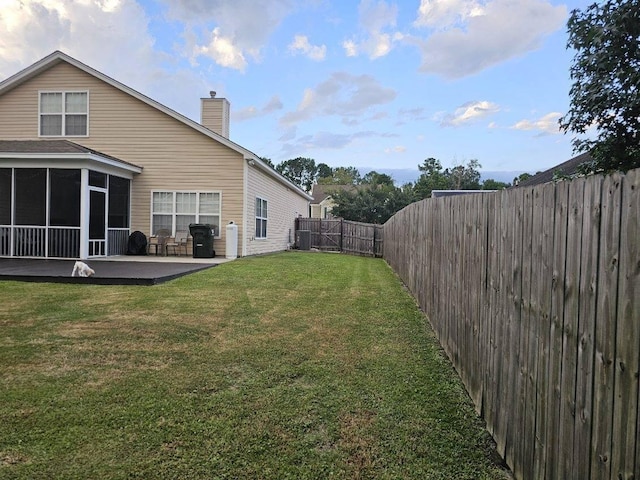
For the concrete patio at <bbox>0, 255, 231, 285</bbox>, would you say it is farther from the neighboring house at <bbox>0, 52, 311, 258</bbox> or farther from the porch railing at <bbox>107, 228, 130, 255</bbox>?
the neighboring house at <bbox>0, 52, 311, 258</bbox>

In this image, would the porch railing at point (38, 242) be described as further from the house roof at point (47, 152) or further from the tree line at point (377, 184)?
the tree line at point (377, 184)

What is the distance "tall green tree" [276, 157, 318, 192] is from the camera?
96.4 m

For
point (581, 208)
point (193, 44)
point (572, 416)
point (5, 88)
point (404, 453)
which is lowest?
point (404, 453)

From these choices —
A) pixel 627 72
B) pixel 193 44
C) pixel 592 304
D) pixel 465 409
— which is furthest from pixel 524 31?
pixel 592 304

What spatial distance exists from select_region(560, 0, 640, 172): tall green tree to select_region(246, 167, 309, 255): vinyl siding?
32.5 feet

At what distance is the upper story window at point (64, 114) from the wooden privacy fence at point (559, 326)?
15085 millimetres

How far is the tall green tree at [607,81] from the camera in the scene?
25.7ft

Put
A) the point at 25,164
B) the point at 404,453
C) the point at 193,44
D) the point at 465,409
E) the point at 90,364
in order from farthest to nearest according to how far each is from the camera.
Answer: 1. the point at 193,44
2. the point at 25,164
3. the point at 90,364
4. the point at 465,409
5. the point at 404,453

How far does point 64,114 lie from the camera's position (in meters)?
15.3

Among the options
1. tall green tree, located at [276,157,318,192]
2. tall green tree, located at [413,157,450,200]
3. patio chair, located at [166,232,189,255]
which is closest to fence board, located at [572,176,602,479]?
patio chair, located at [166,232,189,255]

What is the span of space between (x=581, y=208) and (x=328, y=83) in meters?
31.8

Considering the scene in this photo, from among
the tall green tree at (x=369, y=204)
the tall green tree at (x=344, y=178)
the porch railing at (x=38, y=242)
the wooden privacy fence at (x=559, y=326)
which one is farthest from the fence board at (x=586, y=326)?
the tall green tree at (x=344, y=178)

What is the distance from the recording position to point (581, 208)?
1862mm

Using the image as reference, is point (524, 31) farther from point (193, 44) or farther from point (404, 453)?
point (404, 453)
